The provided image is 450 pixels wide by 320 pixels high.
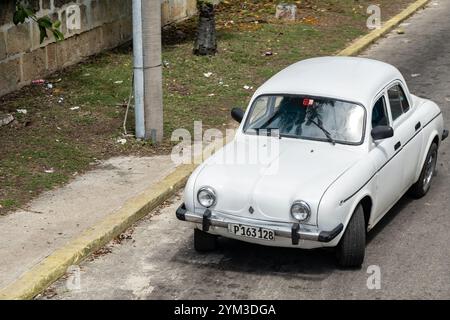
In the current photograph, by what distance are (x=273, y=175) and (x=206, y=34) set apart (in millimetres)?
7764

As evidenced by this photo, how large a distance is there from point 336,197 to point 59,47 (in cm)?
797

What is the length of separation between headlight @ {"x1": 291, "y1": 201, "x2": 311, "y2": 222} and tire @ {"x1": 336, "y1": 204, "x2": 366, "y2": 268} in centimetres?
47

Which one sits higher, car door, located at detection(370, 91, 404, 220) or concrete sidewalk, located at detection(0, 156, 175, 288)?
car door, located at detection(370, 91, 404, 220)

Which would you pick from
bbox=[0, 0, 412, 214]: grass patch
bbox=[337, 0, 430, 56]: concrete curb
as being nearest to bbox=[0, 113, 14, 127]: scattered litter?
bbox=[0, 0, 412, 214]: grass patch

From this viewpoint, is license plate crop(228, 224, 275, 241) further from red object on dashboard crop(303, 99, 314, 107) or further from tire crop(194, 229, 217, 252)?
red object on dashboard crop(303, 99, 314, 107)

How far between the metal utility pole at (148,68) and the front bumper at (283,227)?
3.61m

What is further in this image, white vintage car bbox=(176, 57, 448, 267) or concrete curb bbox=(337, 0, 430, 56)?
concrete curb bbox=(337, 0, 430, 56)

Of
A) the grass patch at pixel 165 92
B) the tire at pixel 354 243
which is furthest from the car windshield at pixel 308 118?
the grass patch at pixel 165 92

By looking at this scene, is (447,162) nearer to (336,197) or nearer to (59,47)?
(336,197)

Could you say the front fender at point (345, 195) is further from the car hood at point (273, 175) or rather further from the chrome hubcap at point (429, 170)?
the chrome hubcap at point (429, 170)

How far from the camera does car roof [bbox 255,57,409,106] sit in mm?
9164

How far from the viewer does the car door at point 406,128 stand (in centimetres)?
939

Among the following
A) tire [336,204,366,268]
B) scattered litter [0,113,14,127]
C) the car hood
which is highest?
the car hood
